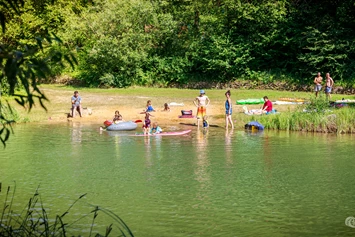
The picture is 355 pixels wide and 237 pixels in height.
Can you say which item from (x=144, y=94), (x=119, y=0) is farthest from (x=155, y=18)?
(x=144, y=94)

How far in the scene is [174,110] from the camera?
30.8 meters

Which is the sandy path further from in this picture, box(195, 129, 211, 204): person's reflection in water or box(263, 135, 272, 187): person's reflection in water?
box(263, 135, 272, 187): person's reflection in water

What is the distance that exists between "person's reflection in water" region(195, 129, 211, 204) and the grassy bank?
12.7 ft

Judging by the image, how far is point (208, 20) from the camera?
1683 inches

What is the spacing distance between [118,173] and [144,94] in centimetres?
2094

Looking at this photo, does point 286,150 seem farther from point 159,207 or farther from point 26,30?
point 26,30

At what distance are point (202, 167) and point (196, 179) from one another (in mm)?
1762

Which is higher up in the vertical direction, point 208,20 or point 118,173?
point 208,20

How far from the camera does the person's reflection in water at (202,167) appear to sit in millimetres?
13844

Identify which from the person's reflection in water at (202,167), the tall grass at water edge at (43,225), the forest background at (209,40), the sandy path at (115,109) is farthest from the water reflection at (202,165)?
the forest background at (209,40)

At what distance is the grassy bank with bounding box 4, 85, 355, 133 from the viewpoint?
24266 mm

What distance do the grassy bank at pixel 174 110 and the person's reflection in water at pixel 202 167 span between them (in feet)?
12.7

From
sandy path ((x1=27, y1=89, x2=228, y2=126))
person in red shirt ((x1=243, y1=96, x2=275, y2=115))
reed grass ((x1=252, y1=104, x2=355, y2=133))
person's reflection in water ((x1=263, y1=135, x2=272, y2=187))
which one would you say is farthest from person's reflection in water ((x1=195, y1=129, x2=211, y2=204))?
sandy path ((x1=27, y1=89, x2=228, y2=126))

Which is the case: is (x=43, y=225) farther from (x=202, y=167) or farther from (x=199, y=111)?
(x=199, y=111)
